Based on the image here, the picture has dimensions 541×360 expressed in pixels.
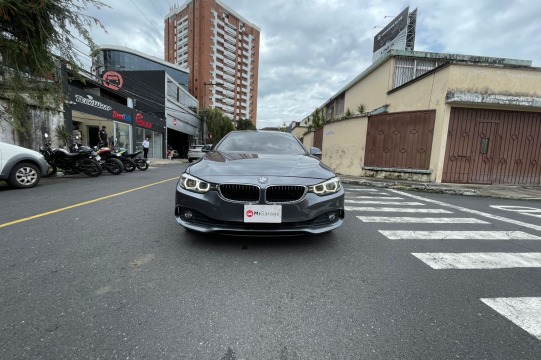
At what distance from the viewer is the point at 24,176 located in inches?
265

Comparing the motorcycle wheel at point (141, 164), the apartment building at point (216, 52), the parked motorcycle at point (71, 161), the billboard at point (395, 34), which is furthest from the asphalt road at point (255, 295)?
the apartment building at point (216, 52)

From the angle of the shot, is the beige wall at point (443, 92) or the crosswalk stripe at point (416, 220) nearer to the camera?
the crosswalk stripe at point (416, 220)

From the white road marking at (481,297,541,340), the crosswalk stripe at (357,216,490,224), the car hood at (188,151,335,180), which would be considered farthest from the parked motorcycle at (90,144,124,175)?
the white road marking at (481,297,541,340)

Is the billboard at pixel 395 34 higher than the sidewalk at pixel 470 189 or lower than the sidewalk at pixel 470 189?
higher

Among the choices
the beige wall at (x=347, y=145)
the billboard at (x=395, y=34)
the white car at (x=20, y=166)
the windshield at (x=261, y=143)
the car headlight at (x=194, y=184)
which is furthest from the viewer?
the billboard at (x=395, y=34)

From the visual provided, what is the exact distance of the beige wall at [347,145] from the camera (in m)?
12.4

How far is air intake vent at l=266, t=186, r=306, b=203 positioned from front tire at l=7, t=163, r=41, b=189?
7.40 meters

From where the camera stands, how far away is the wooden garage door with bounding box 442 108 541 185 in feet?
31.9

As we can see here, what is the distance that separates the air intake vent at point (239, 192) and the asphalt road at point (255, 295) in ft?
1.99

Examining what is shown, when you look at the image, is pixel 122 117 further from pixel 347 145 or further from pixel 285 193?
pixel 285 193

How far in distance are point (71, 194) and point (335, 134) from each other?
12.4 metres

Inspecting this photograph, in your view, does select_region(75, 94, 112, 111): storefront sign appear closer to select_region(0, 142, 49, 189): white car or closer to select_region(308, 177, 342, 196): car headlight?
select_region(0, 142, 49, 189): white car

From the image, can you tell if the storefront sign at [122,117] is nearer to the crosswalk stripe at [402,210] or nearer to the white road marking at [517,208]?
the crosswalk stripe at [402,210]

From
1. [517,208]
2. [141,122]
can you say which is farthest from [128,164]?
[517,208]
